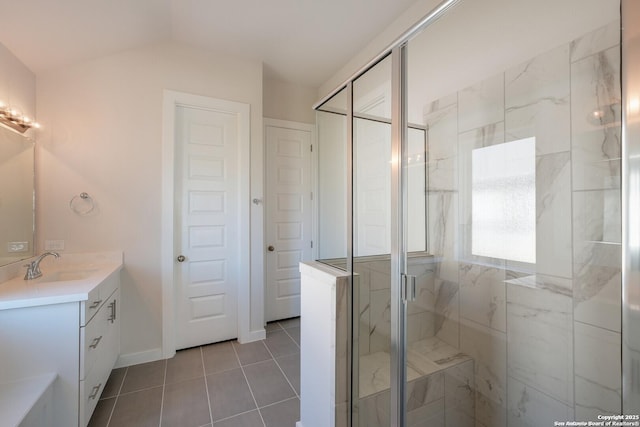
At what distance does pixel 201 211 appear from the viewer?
259cm

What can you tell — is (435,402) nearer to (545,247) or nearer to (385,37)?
(545,247)

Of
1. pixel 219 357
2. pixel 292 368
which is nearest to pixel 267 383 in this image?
pixel 292 368

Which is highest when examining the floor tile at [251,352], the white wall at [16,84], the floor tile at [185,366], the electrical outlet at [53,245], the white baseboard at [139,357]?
the white wall at [16,84]

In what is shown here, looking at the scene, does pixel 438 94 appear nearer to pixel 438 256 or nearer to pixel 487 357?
pixel 438 256

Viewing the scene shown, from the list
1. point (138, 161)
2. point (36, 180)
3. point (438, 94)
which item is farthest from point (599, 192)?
point (36, 180)

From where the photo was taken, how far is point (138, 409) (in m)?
1.74

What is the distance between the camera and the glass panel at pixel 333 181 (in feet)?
5.70

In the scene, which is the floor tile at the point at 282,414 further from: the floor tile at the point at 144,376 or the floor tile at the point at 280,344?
the floor tile at the point at 144,376

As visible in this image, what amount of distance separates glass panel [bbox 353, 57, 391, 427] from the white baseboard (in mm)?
1972

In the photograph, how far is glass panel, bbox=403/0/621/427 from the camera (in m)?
1.21

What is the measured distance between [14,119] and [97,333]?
1.62m

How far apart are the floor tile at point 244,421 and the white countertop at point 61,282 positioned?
1123mm

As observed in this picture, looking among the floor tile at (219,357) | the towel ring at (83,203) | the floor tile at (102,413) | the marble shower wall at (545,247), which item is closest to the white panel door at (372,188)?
the marble shower wall at (545,247)

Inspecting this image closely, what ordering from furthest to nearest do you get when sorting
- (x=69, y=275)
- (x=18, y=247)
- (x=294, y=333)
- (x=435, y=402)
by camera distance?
(x=294, y=333) → (x=69, y=275) → (x=18, y=247) → (x=435, y=402)
